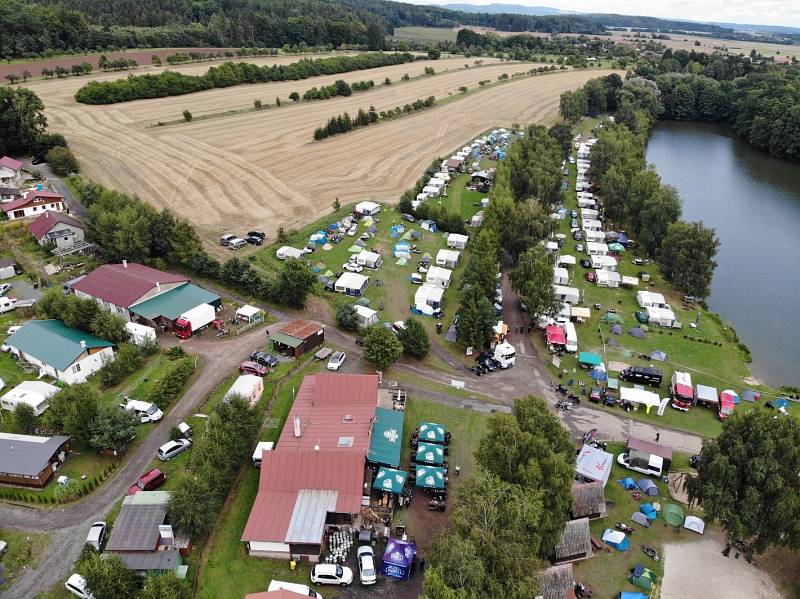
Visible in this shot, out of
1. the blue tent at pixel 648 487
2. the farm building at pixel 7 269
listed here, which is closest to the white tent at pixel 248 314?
the farm building at pixel 7 269

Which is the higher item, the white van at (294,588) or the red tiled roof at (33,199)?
the red tiled roof at (33,199)

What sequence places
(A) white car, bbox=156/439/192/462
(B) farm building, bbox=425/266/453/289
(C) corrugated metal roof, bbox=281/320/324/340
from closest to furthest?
(A) white car, bbox=156/439/192/462 → (C) corrugated metal roof, bbox=281/320/324/340 → (B) farm building, bbox=425/266/453/289

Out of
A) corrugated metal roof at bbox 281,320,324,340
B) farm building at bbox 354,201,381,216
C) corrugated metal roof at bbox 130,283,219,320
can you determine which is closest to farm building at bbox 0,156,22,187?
corrugated metal roof at bbox 130,283,219,320

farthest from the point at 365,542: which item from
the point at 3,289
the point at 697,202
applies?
the point at 697,202

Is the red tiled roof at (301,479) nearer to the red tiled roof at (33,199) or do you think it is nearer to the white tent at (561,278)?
the white tent at (561,278)

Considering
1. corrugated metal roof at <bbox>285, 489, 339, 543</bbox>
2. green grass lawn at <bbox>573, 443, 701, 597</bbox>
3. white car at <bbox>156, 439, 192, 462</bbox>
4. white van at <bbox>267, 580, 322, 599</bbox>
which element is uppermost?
corrugated metal roof at <bbox>285, 489, 339, 543</bbox>

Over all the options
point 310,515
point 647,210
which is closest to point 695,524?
point 310,515

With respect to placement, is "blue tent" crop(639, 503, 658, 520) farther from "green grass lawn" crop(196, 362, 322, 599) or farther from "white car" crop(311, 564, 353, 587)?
"green grass lawn" crop(196, 362, 322, 599)

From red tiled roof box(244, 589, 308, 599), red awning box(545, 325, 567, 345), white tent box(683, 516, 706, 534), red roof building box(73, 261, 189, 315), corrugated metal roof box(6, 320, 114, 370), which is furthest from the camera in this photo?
red roof building box(73, 261, 189, 315)
